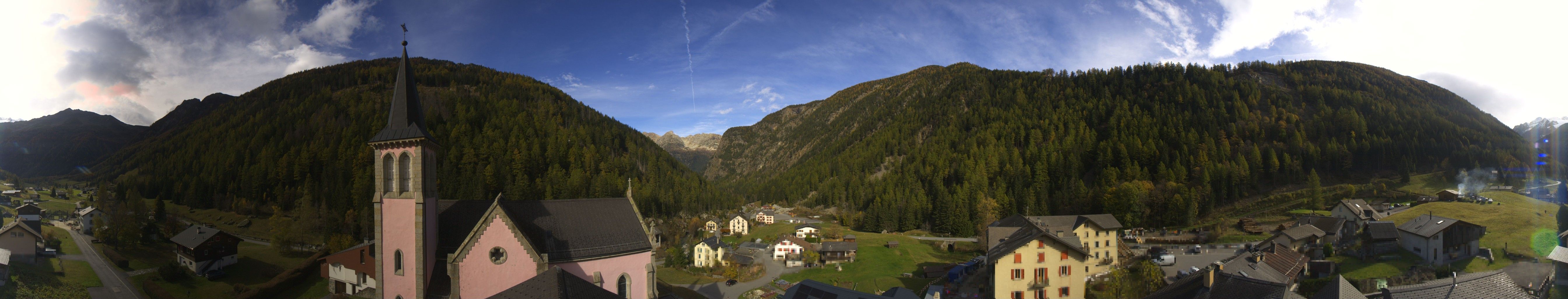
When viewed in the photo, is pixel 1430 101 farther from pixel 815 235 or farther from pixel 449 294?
pixel 449 294

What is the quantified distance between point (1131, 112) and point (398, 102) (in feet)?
500

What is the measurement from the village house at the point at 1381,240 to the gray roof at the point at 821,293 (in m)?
41.7


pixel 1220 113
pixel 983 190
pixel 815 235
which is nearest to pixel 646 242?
pixel 815 235

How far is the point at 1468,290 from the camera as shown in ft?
62.3

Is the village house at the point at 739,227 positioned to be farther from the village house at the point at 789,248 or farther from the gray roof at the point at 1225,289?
the gray roof at the point at 1225,289

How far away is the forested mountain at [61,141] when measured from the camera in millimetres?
30125

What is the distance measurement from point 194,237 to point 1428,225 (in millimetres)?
80030

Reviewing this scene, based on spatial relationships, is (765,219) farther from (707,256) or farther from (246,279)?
(246,279)

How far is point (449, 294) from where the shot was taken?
72.9ft

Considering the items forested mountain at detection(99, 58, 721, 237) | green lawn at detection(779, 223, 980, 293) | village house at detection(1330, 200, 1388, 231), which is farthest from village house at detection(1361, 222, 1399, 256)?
forested mountain at detection(99, 58, 721, 237)

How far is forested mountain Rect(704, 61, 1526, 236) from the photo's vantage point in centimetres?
8262

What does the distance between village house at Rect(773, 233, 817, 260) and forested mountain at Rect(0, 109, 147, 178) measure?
51.7m

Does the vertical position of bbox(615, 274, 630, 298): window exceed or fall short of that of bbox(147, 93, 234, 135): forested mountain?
it falls short

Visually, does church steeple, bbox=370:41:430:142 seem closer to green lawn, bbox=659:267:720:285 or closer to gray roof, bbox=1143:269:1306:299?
green lawn, bbox=659:267:720:285
